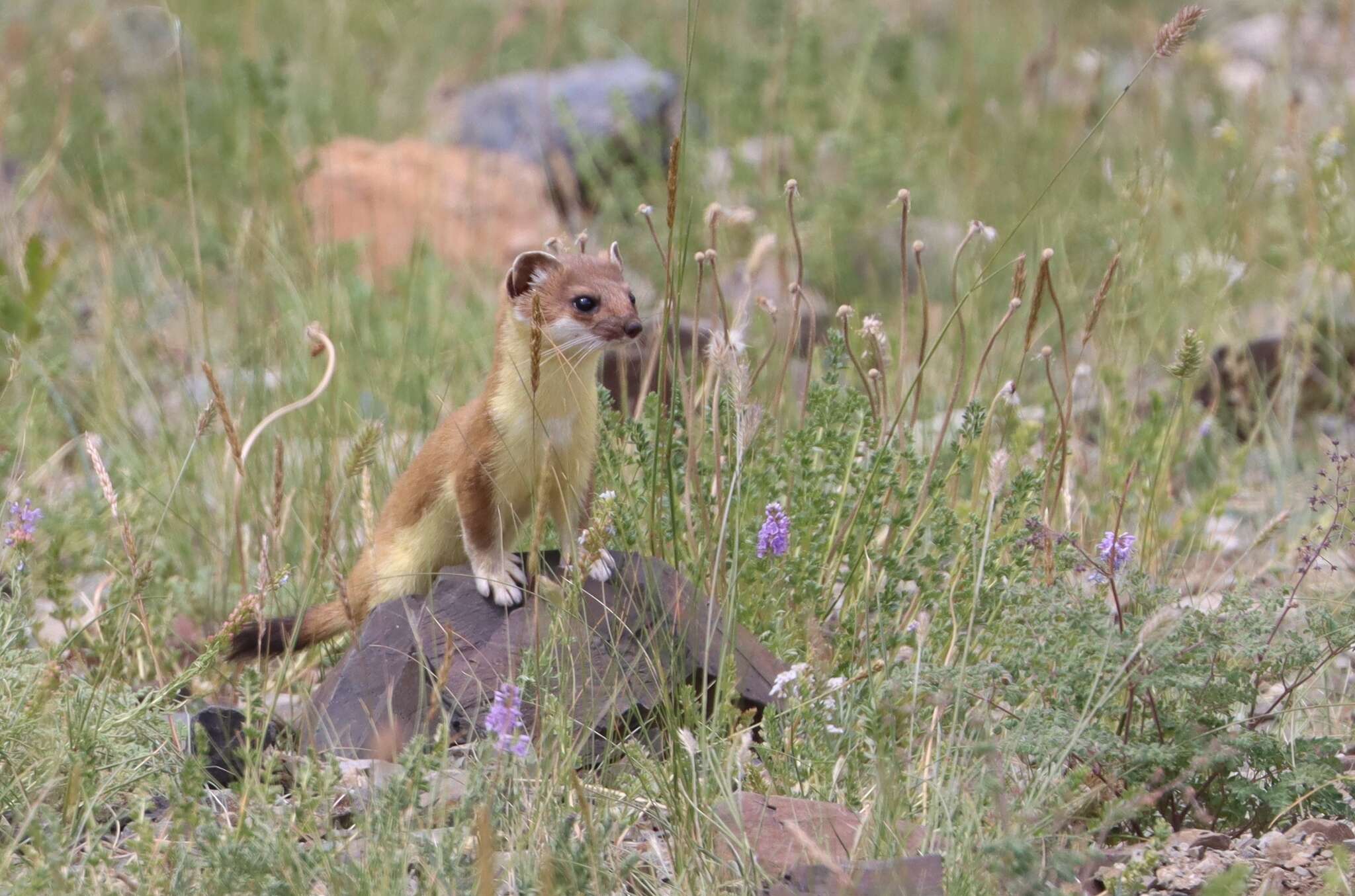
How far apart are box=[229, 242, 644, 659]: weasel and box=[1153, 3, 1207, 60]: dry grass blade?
1.14 metres

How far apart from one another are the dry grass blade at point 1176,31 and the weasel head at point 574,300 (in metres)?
1.14

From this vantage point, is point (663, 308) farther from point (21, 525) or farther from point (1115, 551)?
point (21, 525)

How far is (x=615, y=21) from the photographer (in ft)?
34.5

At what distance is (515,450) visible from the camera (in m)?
3.25

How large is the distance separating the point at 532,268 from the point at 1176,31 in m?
1.38

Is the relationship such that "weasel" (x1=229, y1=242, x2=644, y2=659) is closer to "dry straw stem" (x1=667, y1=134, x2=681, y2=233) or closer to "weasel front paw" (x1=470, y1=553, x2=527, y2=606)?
"weasel front paw" (x1=470, y1=553, x2=527, y2=606)

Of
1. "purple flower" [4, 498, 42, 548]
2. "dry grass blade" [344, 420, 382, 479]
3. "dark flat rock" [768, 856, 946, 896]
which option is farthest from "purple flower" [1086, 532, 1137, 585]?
"purple flower" [4, 498, 42, 548]

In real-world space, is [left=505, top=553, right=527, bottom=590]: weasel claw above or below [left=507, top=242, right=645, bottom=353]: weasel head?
below

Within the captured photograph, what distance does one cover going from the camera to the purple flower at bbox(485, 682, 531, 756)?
2482 mm

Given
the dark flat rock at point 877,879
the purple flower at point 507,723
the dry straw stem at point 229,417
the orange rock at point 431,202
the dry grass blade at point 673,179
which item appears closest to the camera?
the dark flat rock at point 877,879

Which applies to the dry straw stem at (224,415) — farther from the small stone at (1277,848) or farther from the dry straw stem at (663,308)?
the small stone at (1277,848)

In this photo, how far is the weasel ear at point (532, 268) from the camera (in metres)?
3.29

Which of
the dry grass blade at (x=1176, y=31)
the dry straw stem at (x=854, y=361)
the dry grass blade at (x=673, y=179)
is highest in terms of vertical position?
the dry grass blade at (x=1176, y=31)

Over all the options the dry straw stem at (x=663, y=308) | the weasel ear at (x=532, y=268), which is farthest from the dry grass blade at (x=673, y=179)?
the weasel ear at (x=532, y=268)
